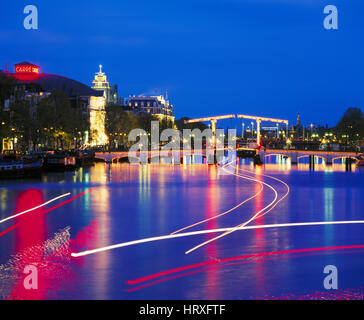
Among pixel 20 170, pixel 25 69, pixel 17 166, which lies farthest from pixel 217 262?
pixel 25 69

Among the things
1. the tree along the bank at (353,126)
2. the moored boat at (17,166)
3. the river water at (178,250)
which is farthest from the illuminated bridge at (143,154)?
the river water at (178,250)

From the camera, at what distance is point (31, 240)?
22.5m

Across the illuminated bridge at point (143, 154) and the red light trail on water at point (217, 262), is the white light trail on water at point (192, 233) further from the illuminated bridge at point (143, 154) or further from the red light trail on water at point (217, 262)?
the illuminated bridge at point (143, 154)

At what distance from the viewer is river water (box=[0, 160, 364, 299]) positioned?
48.8 feet

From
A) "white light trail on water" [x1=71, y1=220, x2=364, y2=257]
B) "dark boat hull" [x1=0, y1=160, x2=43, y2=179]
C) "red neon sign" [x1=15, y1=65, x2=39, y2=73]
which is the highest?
"red neon sign" [x1=15, y1=65, x2=39, y2=73]

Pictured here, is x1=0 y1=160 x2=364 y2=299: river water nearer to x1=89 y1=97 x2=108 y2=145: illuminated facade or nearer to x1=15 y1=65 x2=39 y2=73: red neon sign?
x1=89 y1=97 x2=108 y2=145: illuminated facade

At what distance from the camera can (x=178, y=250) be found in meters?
20.1

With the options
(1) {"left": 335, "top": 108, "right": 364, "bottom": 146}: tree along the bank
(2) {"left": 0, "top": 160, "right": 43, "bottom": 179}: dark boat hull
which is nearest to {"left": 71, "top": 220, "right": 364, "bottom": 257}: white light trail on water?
(2) {"left": 0, "top": 160, "right": 43, "bottom": 179}: dark boat hull

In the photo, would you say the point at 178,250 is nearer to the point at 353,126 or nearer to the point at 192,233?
the point at 192,233

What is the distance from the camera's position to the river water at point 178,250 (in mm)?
14875
